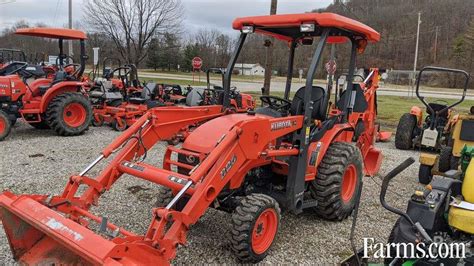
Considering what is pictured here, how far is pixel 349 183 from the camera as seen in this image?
5238 millimetres

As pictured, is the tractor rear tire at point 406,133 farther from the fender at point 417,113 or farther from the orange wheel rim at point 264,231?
the orange wheel rim at point 264,231

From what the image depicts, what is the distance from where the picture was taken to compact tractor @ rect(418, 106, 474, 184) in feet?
21.2

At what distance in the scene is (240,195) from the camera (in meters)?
4.43

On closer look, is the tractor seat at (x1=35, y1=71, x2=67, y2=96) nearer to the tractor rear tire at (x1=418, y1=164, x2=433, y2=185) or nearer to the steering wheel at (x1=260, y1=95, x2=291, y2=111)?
the steering wheel at (x1=260, y1=95, x2=291, y2=111)

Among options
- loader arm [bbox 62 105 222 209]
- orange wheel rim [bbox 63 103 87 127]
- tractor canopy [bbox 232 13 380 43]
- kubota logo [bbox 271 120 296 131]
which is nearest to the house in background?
orange wheel rim [bbox 63 103 87 127]

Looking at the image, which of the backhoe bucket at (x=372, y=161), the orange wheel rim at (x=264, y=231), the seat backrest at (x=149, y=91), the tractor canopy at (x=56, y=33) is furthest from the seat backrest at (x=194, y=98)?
the orange wheel rim at (x=264, y=231)

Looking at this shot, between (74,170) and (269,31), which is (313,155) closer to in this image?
(269,31)

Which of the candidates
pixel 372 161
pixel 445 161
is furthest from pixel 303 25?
pixel 445 161

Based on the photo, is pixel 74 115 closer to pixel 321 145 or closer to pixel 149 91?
pixel 149 91

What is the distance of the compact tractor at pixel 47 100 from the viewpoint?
30.0 feet

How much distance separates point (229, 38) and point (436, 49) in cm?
4298

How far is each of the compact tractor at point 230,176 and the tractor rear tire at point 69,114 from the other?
5.66 m

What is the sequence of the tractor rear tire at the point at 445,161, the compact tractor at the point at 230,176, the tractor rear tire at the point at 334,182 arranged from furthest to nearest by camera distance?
the tractor rear tire at the point at 445,161, the tractor rear tire at the point at 334,182, the compact tractor at the point at 230,176

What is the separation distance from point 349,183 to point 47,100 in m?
7.25
